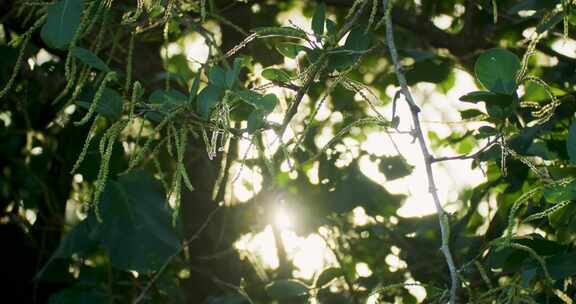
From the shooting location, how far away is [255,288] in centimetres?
156

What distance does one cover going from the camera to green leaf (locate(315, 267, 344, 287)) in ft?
4.76

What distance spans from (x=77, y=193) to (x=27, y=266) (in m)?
0.19

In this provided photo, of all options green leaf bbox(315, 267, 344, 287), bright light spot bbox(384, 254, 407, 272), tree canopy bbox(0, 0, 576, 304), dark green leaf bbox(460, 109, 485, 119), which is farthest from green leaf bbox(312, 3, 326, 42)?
bright light spot bbox(384, 254, 407, 272)

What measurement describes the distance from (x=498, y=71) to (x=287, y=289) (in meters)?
0.48

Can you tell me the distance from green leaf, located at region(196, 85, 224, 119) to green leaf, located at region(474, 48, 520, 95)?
282 millimetres

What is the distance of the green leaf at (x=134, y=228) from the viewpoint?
1313mm

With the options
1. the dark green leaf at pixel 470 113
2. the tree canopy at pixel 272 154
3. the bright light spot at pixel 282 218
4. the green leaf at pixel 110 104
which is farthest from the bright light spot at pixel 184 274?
the green leaf at pixel 110 104

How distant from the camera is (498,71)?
100cm

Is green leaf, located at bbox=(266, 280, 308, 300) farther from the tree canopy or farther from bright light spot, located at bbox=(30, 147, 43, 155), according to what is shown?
bright light spot, located at bbox=(30, 147, 43, 155)

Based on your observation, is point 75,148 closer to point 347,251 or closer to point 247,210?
point 247,210

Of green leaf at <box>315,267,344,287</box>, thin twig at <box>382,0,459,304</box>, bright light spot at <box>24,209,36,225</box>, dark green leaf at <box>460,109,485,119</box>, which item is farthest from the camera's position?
bright light spot at <box>24,209,36,225</box>

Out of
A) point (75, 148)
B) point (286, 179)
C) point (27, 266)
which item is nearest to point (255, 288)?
point (286, 179)

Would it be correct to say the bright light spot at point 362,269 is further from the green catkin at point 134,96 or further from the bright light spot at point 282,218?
the green catkin at point 134,96

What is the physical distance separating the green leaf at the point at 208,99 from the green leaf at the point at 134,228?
397 mm
